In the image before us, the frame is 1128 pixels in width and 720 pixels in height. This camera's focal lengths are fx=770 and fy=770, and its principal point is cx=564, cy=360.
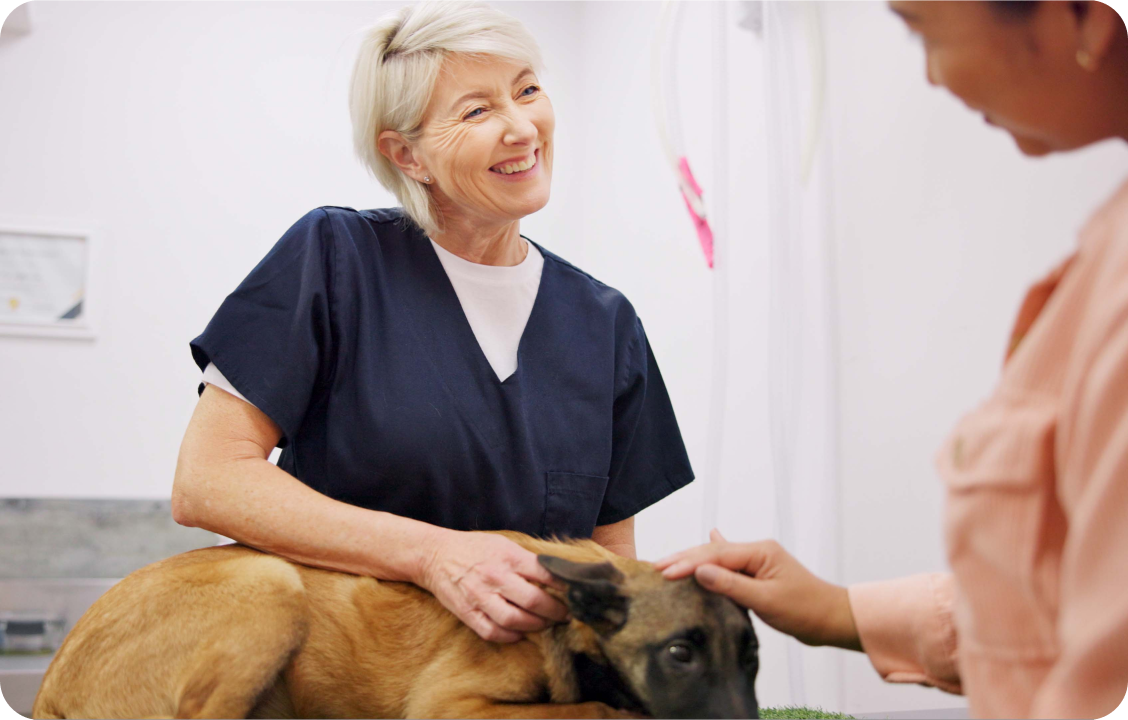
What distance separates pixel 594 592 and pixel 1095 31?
84cm

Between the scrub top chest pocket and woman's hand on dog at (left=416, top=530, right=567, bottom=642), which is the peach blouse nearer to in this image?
woman's hand on dog at (left=416, top=530, right=567, bottom=642)

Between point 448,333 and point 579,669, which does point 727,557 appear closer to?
point 579,669

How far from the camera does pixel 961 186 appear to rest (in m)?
1.05

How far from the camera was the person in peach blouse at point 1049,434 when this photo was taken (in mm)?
520

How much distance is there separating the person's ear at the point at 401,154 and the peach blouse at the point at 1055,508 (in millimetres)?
1078

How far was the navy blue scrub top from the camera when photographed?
50.8 inches

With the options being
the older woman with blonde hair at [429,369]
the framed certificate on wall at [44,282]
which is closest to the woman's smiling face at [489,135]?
the older woman with blonde hair at [429,369]

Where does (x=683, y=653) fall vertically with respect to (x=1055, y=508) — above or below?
below

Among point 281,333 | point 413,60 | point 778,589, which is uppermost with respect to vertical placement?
point 413,60

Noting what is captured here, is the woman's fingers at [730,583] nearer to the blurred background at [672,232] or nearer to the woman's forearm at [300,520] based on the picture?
the blurred background at [672,232]

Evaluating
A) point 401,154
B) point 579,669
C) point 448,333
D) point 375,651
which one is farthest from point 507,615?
point 401,154

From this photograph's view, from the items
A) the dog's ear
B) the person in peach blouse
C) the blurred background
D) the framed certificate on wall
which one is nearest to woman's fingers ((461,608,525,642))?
the dog's ear

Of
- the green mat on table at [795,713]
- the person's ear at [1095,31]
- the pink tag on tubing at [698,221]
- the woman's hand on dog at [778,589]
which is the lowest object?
the green mat on table at [795,713]

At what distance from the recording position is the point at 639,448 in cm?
153
